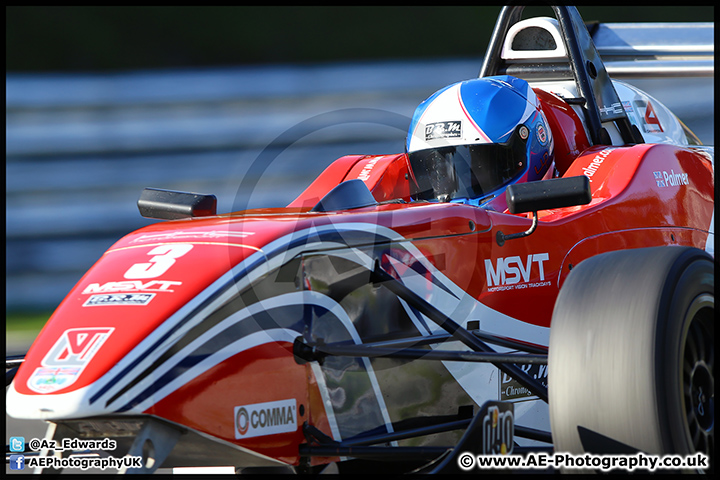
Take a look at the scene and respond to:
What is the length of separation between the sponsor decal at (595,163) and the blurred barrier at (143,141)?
112 inches

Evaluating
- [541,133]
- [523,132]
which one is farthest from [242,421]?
[541,133]

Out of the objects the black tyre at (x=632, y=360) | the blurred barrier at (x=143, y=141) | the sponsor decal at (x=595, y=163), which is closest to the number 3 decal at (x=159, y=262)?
the black tyre at (x=632, y=360)

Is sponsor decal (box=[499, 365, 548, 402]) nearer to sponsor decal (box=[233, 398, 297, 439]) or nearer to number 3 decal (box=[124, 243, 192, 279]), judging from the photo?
sponsor decal (box=[233, 398, 297, 439])

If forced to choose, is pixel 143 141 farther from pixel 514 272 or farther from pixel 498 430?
pixel 498 430

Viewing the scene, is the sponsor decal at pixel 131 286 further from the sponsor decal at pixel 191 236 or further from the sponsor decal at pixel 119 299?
the sponsor decal at pixel 191 236

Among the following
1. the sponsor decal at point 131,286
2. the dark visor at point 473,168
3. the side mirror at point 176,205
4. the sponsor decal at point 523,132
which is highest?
the sponsor decal at point 523,132

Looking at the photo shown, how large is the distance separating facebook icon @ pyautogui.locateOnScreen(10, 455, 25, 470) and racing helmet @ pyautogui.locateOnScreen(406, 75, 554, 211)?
1986 mm

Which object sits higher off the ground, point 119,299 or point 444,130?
point 444,130

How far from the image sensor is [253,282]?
96.7 inches

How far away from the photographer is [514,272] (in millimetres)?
3143

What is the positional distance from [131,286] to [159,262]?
119 mm

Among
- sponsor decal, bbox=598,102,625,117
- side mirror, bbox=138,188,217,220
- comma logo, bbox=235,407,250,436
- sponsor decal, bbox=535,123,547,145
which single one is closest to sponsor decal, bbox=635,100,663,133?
sponsor decal, bbox=598,102,625,117

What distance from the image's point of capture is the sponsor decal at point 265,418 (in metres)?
2.36

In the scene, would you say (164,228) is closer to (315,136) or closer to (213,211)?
(213,211)
